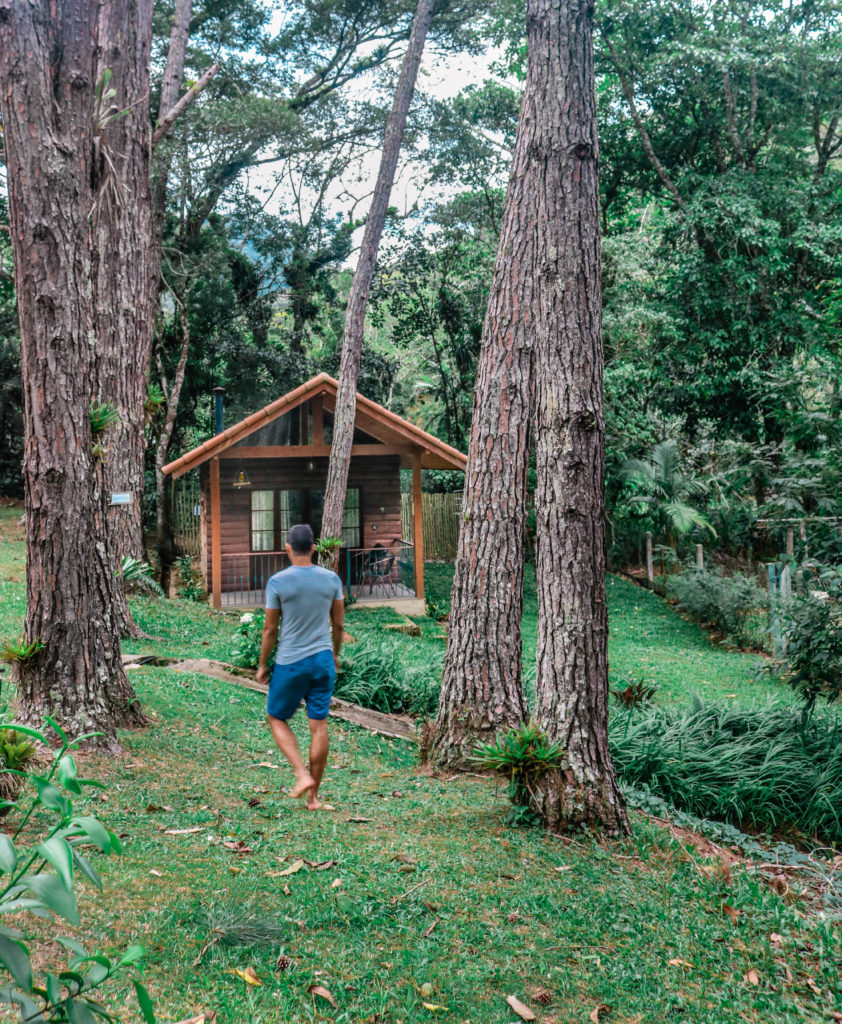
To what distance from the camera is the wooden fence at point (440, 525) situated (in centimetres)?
2653

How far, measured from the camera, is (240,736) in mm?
7457

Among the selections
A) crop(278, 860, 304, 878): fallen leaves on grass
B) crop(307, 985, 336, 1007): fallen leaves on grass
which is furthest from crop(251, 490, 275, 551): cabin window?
crop(307, 985, 336, 1007): fallen leaves on grass

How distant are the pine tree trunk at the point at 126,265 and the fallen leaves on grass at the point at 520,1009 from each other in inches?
285

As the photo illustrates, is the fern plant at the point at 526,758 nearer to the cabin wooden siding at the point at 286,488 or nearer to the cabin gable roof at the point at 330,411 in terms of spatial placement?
the cabin gable roof at the point at 330,411

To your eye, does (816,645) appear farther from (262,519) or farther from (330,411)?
(262,519)

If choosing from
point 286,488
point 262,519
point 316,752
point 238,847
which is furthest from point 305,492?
point 238,847

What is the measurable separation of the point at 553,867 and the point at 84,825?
4.34m

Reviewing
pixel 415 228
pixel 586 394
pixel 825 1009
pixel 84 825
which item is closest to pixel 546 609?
pixel 586 394

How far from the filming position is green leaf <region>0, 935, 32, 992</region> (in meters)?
0.99

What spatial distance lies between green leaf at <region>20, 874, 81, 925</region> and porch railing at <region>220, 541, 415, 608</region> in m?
18.1

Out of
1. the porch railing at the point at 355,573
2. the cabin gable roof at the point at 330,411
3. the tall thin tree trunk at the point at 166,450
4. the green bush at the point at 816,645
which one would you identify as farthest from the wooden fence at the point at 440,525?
the green bush at the point at 816,645

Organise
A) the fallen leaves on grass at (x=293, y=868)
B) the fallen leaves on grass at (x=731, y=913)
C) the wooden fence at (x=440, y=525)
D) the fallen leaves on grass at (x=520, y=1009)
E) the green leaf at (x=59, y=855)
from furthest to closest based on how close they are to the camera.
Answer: the wooden fence at (x=440, y=525) → the fallen leaves on grass at (x=731, y=913) → the fallen leaves on grass at (x=293, y=868) → the fallen leaves on grass at (x=520, y=1009) → the green leaf at (x=59, y=855)

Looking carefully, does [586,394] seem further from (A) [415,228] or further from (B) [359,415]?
(A) [415,228]

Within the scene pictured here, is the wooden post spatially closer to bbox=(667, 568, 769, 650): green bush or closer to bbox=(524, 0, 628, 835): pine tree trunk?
bbox=(667, 568, 769, 650): green bush
